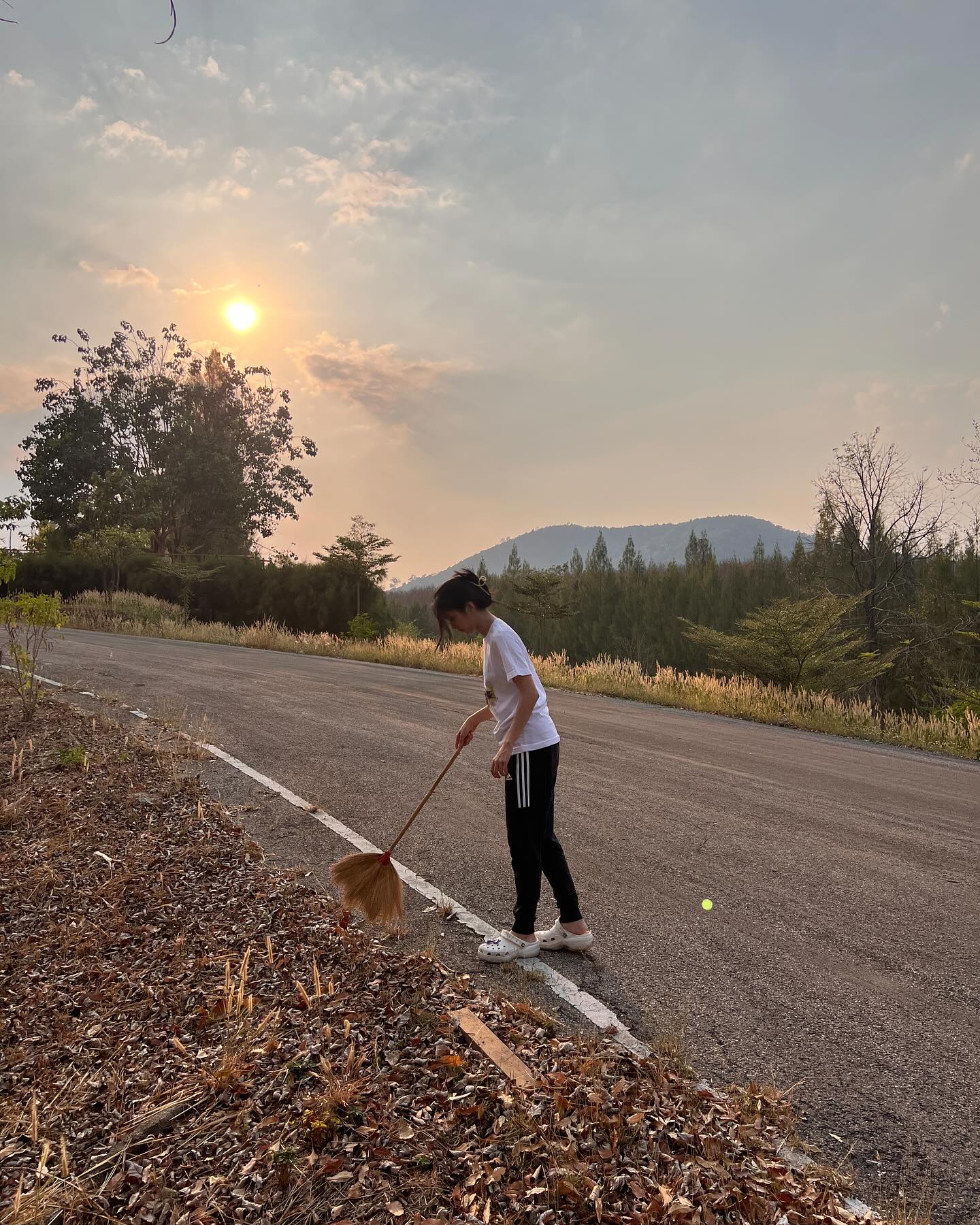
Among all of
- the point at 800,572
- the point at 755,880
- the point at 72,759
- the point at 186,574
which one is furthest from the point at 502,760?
the point at 186,574

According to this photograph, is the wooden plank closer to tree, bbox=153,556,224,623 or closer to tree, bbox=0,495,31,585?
tree, bbox=0,495,31,585

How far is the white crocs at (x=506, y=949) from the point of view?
390 cm

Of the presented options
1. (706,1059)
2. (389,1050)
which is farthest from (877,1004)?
(389,1050)

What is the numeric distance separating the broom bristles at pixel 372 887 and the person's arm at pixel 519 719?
34.4 inches

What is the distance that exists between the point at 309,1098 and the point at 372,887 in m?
1.37

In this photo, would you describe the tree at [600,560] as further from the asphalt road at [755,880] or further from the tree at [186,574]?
the asphalt road at [755,880]

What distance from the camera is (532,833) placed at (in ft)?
13.1

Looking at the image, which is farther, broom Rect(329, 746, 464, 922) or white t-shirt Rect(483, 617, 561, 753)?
broom Rect(329, 746, 464, 922)

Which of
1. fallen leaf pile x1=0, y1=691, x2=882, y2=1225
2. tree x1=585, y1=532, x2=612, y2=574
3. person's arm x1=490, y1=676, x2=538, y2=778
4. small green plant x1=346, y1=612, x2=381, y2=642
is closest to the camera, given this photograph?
fallen leaf pile x1=0, y1=691, x2=882, y2=1225

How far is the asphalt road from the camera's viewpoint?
118 inches

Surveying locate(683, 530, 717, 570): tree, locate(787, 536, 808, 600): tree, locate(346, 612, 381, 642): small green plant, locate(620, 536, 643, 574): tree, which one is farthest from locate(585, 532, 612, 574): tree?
locate(346, 612, 381, 642): small green plant

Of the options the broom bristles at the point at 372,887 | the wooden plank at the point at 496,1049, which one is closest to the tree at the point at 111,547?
the broom bristles at the point at 372,887

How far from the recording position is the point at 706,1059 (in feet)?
10.2

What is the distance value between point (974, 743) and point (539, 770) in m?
11.4
